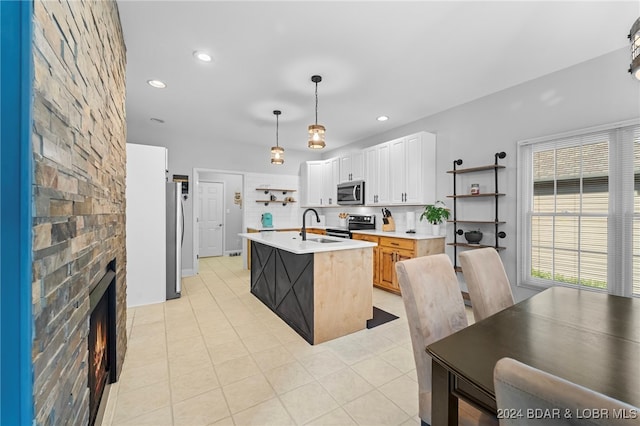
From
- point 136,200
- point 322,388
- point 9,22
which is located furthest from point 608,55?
point 136,200

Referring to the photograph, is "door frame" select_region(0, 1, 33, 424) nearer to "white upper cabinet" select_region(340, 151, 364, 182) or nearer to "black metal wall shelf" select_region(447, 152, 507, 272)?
"black metal wall shelf" select_region(447, 152, 507, 272)

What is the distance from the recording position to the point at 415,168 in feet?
14.0

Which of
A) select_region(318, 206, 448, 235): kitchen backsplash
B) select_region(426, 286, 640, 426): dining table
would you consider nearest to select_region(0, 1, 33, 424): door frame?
select_region(426, 286, 640, 426): dining table

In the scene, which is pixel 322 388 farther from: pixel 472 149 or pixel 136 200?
pixel 472 149

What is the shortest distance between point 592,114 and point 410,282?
299 cm

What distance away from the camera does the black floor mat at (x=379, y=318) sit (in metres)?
3.07

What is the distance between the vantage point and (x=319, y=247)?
2611 mm

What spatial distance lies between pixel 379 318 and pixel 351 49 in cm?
291

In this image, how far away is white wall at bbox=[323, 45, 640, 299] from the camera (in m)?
2.60

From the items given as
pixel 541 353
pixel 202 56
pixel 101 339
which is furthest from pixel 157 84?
pixel 541 353

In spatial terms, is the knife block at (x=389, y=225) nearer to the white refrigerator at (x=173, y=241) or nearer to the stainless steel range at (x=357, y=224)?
the stainless steel range at (x=357, y=224)

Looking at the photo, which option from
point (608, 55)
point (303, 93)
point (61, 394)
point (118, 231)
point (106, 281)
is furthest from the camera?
point (303, 93)

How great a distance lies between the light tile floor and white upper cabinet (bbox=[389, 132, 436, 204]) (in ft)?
6.13

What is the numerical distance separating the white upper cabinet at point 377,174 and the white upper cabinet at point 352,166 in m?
0.14
